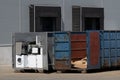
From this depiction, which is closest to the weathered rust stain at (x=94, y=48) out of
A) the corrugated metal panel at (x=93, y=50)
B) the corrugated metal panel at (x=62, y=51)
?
the corrugated metal panel at (x=93, y=50)

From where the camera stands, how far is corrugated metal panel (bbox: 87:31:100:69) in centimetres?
2970

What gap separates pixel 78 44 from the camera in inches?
1185

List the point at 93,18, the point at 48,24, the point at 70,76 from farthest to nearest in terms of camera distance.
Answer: the point at 93,18 < the point at 48,24 < the point at 70,76

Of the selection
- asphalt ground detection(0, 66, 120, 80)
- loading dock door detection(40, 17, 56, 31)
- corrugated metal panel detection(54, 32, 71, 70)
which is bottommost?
asphalt ground detection(0, 66, 120, 80)

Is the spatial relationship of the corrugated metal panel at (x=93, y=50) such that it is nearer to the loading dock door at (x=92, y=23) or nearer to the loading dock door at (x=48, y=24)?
the loading dock door at (x=48, y=24)

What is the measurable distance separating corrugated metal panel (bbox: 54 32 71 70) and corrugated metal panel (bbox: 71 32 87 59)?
1.18 feet

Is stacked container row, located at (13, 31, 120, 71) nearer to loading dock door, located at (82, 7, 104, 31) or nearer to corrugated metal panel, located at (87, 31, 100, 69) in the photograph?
corrugated metal panel, located at (87, 31, 100, 69)

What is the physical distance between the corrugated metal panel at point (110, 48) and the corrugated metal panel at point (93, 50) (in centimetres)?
50

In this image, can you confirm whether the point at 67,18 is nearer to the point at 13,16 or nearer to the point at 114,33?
the point at 13,16

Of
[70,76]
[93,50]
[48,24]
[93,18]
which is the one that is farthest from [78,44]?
[93,18]

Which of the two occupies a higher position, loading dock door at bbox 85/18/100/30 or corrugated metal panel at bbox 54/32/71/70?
loading dock door at bbox 85/18/100/30

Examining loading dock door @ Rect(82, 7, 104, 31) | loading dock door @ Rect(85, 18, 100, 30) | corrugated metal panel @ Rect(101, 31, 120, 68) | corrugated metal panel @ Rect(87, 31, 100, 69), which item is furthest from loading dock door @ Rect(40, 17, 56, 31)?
corrugated metal panel @ Rect(87, 31, 100, 69)

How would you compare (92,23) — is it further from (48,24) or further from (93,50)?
(93,50)

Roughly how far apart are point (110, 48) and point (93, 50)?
1.67 meters
